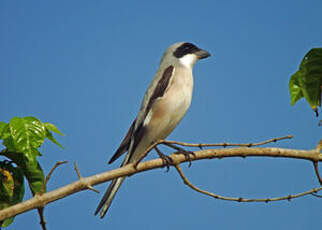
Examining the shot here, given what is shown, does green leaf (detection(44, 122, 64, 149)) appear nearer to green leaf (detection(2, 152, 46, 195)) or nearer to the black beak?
green leaf (detection(2, 152, 46, 195))

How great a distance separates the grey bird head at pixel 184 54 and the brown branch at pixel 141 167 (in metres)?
1.52

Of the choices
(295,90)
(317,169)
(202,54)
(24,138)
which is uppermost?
(202,54)

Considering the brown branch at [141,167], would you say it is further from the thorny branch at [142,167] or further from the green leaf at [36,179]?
the green leaf at [36,179]

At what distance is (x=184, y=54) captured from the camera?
454 centimetres

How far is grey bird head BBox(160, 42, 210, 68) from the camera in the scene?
4457 millimetres

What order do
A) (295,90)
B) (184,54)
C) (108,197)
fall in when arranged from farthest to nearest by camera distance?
(184,54) → (108,197) → (295,90)

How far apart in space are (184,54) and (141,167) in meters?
2.00

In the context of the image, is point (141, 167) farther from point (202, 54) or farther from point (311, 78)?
point (202, 54)

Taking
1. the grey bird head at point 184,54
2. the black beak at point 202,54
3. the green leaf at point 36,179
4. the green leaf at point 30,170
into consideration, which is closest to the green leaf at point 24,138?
the green leaf at point 30,170

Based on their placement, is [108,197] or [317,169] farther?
[108,197]

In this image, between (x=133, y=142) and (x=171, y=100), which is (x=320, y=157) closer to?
(x=171, y=100)

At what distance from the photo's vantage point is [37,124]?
2.81 m

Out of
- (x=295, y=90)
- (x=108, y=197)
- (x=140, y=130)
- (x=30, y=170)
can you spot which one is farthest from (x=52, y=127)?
(x=295, y=90)

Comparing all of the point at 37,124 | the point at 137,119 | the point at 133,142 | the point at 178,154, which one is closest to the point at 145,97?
the point at 137,119
